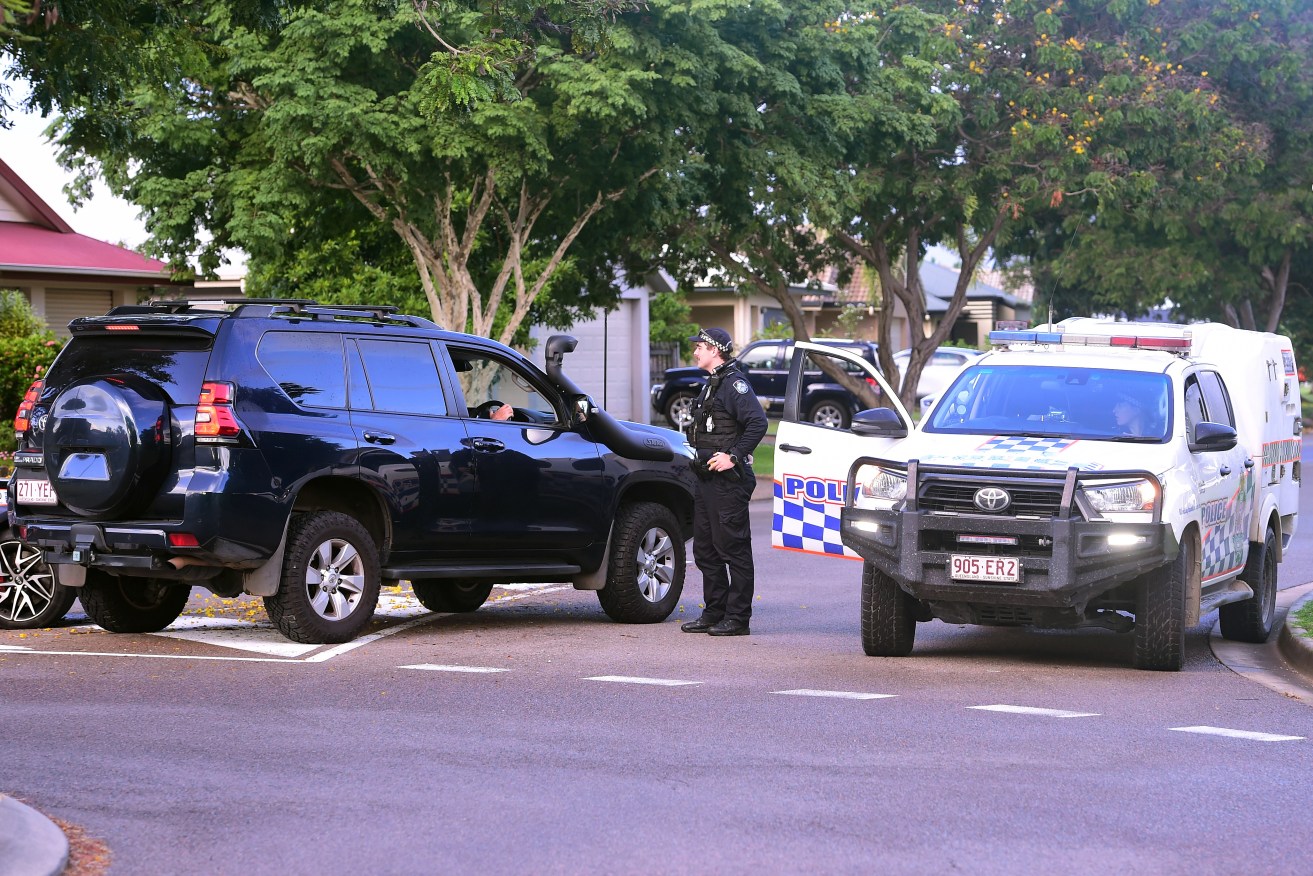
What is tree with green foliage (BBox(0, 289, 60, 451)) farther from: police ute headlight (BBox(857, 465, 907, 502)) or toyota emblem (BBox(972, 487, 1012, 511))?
toyota emblem (BBox(972, 487, 1012, 511))

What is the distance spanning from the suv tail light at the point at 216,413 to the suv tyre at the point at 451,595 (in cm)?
302

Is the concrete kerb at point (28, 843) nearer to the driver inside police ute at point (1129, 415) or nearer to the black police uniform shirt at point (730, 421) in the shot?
the black police uniform shirt at point (730, 421)

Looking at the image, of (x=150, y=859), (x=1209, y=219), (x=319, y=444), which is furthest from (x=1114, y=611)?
(x=1209, y=219)

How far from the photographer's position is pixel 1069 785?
718 cm

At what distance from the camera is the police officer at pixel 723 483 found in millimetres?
11695

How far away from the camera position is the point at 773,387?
4112 centimetres

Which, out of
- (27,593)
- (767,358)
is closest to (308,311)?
(27,593)

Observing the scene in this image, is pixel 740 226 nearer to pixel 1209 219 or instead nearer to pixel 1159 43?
pixel 1159 43

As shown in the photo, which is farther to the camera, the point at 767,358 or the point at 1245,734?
the point at 767,358

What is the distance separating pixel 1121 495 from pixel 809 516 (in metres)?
2.62

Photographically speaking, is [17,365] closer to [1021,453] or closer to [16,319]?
[16,319]

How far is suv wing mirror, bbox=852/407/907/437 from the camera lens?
11086mm

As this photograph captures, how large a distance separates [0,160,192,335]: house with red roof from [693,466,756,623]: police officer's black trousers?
1865cm

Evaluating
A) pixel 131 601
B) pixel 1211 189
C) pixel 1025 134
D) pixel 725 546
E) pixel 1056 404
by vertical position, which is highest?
pixel 1025 134
